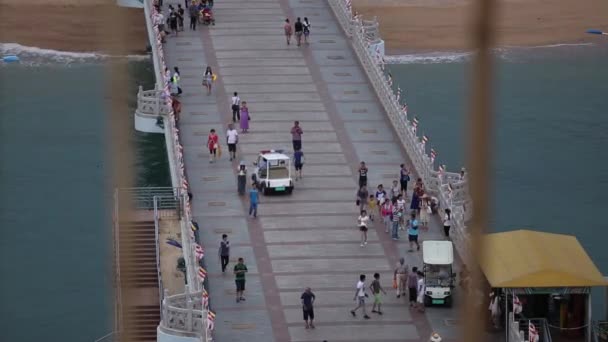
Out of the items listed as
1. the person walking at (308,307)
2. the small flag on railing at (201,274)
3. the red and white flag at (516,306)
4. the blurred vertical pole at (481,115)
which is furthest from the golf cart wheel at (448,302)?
the blurred vertical pole at (481,115)

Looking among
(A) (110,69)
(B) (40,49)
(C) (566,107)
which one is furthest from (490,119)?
(B) (40,49)

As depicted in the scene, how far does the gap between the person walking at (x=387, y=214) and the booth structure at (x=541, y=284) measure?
5.91 m

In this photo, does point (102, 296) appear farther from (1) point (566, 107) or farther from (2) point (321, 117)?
(1) point (566, 107)

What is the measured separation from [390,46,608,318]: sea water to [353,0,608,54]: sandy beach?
190 cm

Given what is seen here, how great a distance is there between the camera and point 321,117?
57.3m

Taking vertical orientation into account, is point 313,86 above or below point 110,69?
above

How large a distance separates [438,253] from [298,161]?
396 inches

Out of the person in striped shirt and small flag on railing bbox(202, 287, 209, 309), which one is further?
the person in striped shirt

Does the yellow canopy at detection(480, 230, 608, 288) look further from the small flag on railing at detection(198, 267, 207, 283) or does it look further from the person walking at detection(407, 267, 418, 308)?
the small flag on railing at detection(198, 267, 207, 283)

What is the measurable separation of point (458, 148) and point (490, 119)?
58657 mm

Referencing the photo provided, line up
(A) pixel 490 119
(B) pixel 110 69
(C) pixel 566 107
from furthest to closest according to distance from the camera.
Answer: (C) pixel 566 107
(B) pixel 110 69
(A) pixel 490 119

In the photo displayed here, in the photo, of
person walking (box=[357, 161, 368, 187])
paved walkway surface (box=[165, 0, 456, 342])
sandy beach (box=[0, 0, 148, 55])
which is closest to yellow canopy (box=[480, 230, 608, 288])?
paved walkway surface (box=[165, 0, 456, 342])

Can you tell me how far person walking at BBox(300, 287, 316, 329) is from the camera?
1515 inches

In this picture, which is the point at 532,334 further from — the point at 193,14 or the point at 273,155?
the point at 193,14
